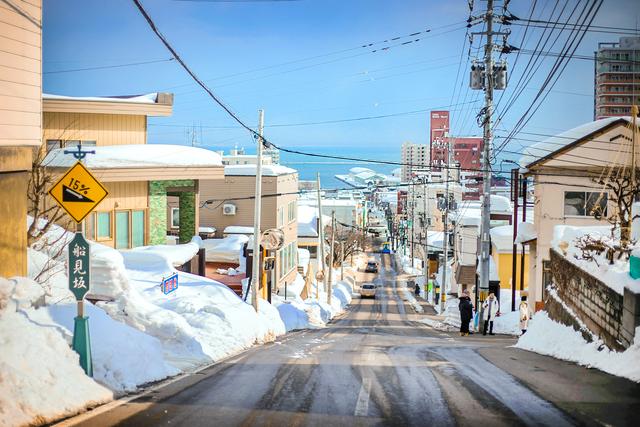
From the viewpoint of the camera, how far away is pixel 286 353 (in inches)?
632

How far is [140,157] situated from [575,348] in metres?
16.4

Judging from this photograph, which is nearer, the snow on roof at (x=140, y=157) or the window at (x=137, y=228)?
the snow on roof at (x=140, y=157)

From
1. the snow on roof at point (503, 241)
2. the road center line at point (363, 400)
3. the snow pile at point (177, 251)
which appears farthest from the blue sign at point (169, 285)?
the snow on roof at point (503, 241)

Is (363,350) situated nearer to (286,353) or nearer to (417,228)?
(286,353)

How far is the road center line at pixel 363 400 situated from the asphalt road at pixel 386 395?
1 cm

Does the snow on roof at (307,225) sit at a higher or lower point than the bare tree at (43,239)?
lower

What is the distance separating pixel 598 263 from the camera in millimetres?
14461

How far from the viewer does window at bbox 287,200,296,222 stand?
46344mm

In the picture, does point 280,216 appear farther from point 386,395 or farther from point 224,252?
point 386,395

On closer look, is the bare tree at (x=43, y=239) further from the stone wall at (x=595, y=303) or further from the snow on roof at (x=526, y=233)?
the snow on roof at (x=526, y=233)

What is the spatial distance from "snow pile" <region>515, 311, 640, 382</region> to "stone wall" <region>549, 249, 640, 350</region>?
0.23 meters

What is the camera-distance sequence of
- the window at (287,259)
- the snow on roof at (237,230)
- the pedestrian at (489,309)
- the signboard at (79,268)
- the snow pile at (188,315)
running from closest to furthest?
the signboard at (79,268) → the snow pile at (188,315) → the pedestrian at (489,309) → the snow on roof at (237,230) → the window at (287,259)

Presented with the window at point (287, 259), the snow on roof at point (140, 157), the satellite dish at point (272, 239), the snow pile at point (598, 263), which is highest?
the snow on roof at point (140, 157)

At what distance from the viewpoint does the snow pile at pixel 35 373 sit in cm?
746
